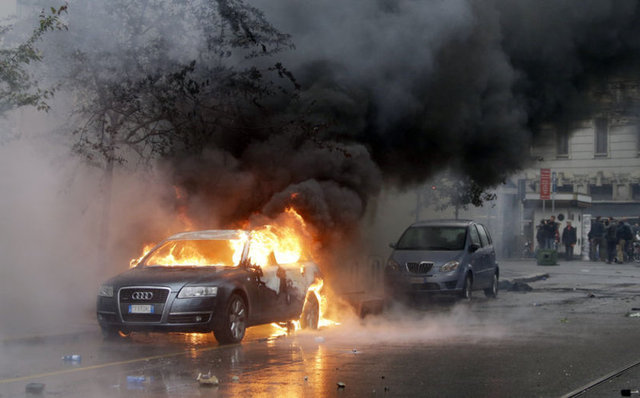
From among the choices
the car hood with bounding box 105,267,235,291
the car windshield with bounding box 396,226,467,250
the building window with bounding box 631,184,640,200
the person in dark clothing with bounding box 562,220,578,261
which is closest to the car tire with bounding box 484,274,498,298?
the car windshield with bounding box 396,226,467,250

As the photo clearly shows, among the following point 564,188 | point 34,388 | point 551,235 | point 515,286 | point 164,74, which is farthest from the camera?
point 564,188

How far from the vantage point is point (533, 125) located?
19797 millimetres

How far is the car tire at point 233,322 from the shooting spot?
1145 cm

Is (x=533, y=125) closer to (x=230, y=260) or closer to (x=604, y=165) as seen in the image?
(x=230, y=260)

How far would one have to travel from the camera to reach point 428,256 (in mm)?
18766

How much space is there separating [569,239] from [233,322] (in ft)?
108

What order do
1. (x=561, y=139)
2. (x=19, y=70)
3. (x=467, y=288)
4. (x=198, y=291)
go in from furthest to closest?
(x=561, y=139)
(x=467, y=288)
(x=19, y=70)
(x=198, y=291)

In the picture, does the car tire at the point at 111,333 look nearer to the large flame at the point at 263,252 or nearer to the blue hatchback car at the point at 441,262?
the large flame at the point at 263,252

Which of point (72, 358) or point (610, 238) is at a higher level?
point (610, 238)

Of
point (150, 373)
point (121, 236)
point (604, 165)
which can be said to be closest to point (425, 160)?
point (121, 236)

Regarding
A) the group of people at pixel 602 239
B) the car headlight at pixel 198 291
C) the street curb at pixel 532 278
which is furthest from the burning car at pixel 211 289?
the group of people at pixel 602 239

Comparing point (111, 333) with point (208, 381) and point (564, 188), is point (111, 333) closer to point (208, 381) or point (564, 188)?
point (208, 381)

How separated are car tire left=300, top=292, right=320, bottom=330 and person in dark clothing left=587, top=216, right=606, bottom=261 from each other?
97.1ft

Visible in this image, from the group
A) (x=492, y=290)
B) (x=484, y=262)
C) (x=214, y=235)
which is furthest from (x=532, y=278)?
(x=214, y=235)
